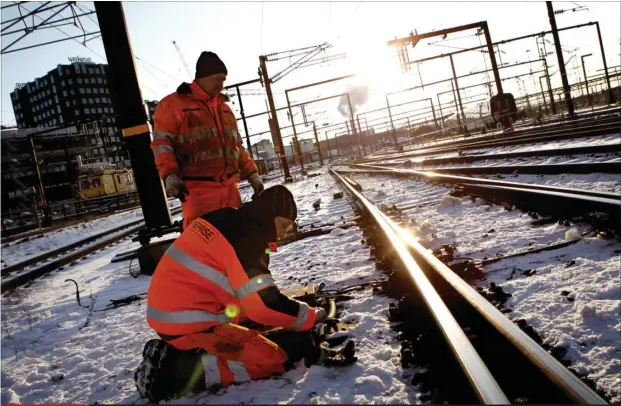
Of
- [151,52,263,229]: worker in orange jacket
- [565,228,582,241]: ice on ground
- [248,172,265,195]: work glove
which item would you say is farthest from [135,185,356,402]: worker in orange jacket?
[565,228,582,241]: ice on ground

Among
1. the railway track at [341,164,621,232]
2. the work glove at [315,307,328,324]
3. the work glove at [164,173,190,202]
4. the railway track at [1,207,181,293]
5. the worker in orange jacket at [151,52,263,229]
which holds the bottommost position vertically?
the work glove at [315,307,328,324]

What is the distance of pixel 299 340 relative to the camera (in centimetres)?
233

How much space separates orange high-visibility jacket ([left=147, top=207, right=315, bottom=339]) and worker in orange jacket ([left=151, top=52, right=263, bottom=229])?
129cm

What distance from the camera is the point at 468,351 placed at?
5.31 ft

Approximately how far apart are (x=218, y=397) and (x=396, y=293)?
1.38 metres

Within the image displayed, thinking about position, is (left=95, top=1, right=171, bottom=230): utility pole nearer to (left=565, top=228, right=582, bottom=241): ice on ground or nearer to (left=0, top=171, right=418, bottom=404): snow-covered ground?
(left=0, top=171, right=418, bottom=404): snow-covered ground

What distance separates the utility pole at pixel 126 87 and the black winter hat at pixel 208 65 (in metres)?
2.64

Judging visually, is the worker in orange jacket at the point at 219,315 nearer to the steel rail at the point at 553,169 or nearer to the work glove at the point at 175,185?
the work glove at the point at 175,185

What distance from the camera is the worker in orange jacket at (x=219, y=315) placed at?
2.21m

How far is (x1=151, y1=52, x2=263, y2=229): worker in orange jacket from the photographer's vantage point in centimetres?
356

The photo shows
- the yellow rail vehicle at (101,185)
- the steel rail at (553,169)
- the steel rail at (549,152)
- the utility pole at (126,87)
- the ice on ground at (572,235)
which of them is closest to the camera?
the ice on ground at (572,235)

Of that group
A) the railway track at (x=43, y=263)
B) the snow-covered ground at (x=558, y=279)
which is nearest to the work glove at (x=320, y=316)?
the snow-covered ground at (x=558, y=279)

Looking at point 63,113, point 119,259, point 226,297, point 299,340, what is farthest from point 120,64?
point 63,113

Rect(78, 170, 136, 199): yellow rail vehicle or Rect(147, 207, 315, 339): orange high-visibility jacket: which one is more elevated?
Rect(78, 170, 136, 199): yellow rail vehicle
